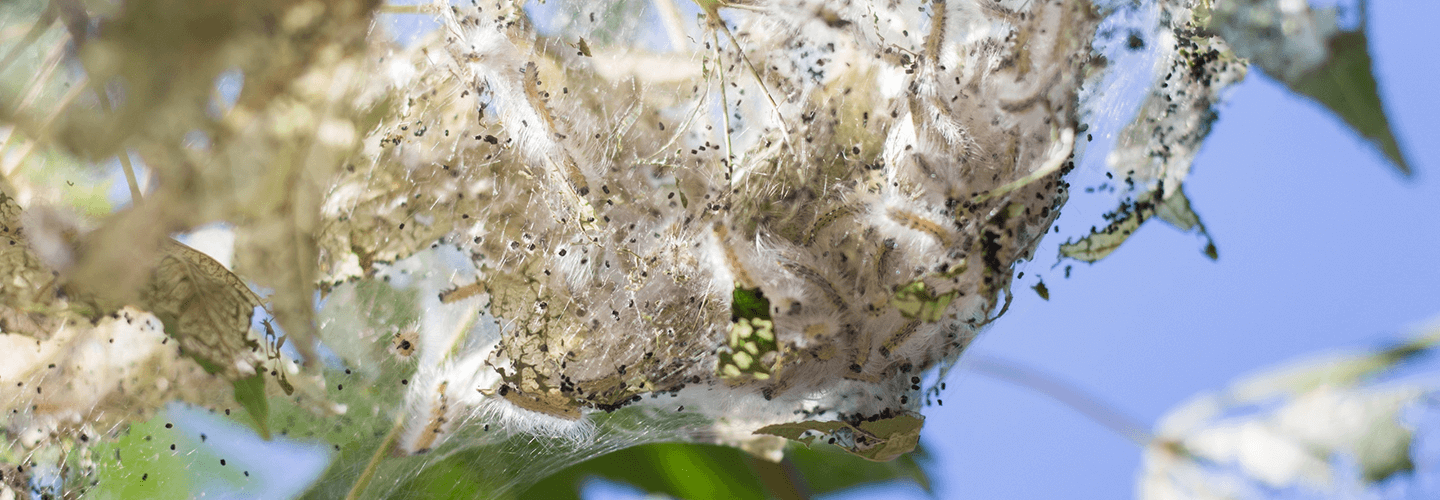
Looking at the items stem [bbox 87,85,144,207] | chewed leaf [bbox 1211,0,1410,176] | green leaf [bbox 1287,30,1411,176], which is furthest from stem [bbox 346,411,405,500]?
green leaf [bbox 1287,30,1411,176]

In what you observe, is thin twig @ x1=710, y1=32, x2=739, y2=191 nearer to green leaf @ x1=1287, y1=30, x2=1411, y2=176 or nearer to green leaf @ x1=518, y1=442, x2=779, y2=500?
green leaf @ x1=518, y1=442, x2=779, y2=500

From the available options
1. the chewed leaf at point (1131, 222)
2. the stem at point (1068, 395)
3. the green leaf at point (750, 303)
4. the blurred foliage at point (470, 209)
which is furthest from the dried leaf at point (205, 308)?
the stem at point (1068, 395)

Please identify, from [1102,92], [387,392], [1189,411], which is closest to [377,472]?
[387,392]

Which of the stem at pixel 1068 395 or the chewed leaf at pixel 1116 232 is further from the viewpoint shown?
the stem at pixel 1068 395

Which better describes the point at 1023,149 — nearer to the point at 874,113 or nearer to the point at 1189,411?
the point at 874,113

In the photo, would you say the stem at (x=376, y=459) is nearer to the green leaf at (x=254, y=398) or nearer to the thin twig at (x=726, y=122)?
the green leaf at (x=254, y=398)

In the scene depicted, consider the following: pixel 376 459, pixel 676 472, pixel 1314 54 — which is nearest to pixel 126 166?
pixel 376 459
